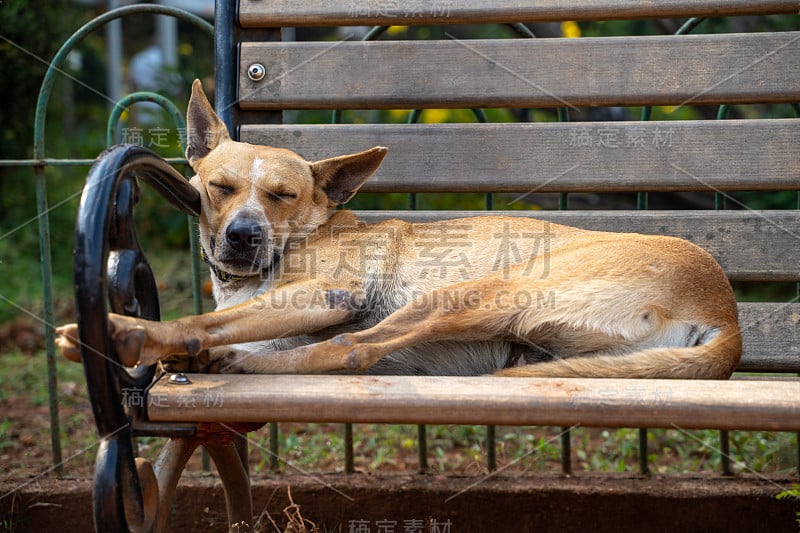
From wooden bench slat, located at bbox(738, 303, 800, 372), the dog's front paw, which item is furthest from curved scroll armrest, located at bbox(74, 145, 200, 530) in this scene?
wooden bench slat, located at bbox(738, 303, 800, 372)

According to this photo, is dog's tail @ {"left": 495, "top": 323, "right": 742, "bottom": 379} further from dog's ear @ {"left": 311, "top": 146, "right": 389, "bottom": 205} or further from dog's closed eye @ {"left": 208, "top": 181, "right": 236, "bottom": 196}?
dog's closed eye @ {"left": 208, "top": 181, "right": 236, "bottom": 196}

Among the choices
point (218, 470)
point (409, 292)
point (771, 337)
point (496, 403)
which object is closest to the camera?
point (496, 403)

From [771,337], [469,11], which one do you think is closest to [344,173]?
[469,11]

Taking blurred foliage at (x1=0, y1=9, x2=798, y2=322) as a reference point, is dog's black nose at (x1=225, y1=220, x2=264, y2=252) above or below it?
below

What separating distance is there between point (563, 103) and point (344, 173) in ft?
2.79

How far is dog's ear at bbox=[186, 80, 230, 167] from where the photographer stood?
9.39 ft

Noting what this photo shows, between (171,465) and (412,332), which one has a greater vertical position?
(412,332)

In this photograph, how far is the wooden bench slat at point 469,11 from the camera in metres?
2.92

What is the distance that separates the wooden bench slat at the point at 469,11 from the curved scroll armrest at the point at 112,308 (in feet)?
3.90

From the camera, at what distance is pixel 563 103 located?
9.86ft

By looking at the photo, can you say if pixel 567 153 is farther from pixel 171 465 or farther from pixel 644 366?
pixel 171 465

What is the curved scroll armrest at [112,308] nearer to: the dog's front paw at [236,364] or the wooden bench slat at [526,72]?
the dog's front paw at [236,364]

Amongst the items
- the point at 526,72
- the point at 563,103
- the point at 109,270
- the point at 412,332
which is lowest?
the point at 412,332

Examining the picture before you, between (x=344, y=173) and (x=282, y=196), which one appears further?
(x=344, y=173)
